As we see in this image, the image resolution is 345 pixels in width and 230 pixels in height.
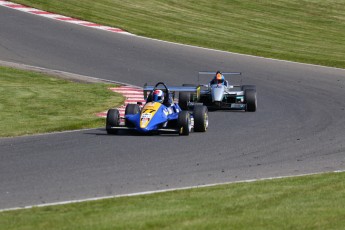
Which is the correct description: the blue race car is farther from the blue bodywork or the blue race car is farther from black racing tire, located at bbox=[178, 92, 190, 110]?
black racing tire, located at bbox=[178, 92, 190, 110]

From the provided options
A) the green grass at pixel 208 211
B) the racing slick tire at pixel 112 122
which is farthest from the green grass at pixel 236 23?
the green grass at pixel 208 211

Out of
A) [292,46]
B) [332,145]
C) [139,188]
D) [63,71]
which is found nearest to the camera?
[139,188]

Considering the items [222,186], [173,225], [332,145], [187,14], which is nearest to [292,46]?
[187,14]

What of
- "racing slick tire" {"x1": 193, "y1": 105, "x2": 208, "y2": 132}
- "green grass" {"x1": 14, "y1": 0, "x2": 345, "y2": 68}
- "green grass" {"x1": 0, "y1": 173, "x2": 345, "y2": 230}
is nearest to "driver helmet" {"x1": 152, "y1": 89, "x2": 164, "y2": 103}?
"racing slick tire" {"x1": 193, "y1": 105, "x2": 208, "y2": 132}

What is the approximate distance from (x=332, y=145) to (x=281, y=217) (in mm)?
7532

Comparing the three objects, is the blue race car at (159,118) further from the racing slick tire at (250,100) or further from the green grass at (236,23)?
the green grass at (236,23)

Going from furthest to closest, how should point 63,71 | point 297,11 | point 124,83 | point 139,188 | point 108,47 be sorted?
point 297,11 → point 108,47 → point 63,71 → point 124,83 → point 139,188

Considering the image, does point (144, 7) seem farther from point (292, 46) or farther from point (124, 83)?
point (124, 83)

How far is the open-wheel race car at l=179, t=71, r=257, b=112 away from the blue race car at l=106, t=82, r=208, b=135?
11.8 feet

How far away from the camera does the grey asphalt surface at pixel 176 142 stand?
534 inches

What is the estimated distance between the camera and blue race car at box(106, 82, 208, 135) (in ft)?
61.7

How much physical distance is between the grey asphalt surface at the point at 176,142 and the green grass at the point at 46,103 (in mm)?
889

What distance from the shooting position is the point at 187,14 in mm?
42906

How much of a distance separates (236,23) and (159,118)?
23.7 m
